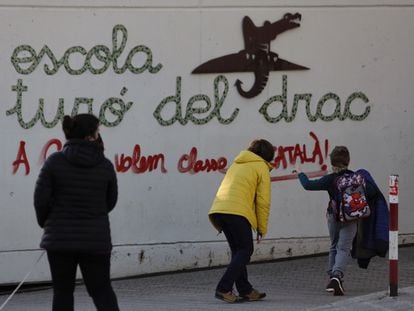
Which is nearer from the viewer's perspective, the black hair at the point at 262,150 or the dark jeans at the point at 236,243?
the dark jeans at the point at 236,243

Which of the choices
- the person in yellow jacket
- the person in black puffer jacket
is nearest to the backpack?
the person in yellow jacket

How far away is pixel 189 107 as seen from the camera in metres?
10.5

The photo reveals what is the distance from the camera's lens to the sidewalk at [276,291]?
857 cm

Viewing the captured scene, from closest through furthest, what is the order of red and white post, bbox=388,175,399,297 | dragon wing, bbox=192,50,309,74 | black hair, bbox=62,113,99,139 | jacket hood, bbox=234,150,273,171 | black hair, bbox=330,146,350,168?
1. black hair, bbox=62,113,99,139
2. red and white post, bbox=388,175,399,297
3. jacket hood, bbox=234,150,273,171
4. black hair, bbox=330,146,350,168
5. dragon wing, bbox=192,50,309,74

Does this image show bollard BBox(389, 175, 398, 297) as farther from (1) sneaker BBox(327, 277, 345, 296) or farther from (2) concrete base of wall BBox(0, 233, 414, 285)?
(2) concrete base of wall BBox(0, 233, 414, 285)

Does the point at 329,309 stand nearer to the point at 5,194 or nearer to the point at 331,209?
the point at 331,209

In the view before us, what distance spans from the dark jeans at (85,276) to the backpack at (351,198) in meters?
2.85

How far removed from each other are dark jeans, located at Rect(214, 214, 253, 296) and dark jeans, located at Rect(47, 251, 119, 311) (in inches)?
85.1

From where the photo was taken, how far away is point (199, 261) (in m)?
10.7

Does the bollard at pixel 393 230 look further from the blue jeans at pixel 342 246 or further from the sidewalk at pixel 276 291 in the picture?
the blue jeans at pixel 342 246

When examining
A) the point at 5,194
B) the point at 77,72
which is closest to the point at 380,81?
the point at 77,72

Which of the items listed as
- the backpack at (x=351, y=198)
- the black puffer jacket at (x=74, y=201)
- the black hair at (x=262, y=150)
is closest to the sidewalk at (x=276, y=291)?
the backpack at (x=351, y=198)

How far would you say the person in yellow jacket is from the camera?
8.74m

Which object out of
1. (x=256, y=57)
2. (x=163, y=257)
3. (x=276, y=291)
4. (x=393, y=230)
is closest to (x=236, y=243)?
(x=276, y=291)
